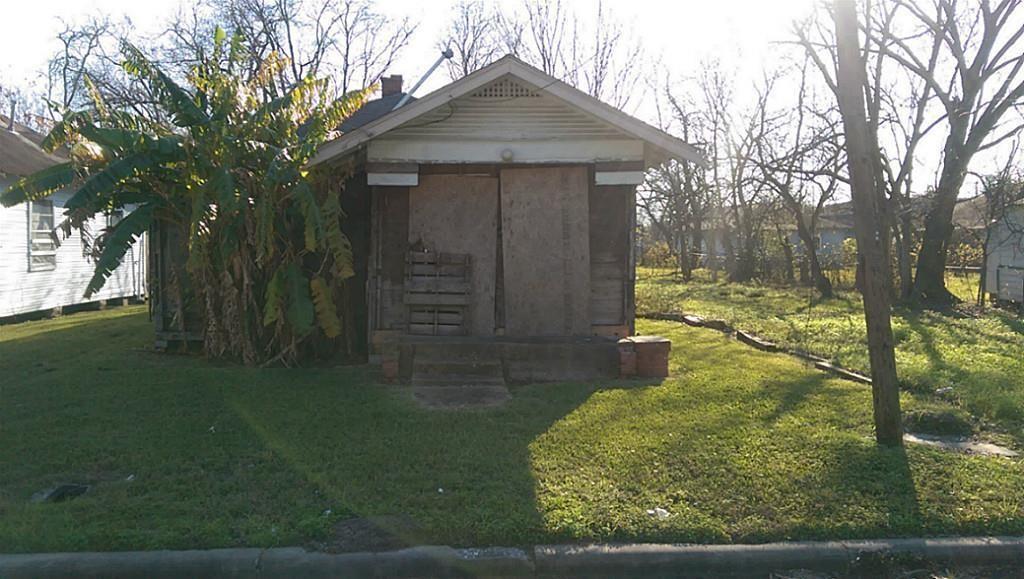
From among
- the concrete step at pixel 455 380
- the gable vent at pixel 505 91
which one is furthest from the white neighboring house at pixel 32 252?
the concrete step at pixel 455 380

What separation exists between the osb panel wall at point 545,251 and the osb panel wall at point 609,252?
0.85 feet

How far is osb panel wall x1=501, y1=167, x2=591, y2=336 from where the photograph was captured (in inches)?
394

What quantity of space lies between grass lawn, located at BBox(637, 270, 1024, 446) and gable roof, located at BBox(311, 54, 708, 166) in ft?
13.1

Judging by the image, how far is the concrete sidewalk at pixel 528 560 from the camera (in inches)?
162

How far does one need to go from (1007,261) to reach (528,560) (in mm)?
20964

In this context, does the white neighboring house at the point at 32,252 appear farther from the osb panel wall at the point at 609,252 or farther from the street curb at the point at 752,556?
the street curb at the point at 752,556

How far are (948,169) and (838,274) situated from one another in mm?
7225

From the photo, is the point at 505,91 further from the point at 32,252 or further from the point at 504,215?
the point at 32,252

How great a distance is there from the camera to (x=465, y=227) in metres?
10.1

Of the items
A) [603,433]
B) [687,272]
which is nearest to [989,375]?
[603,433]

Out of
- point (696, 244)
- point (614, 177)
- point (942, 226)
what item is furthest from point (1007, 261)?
point (696, 244)

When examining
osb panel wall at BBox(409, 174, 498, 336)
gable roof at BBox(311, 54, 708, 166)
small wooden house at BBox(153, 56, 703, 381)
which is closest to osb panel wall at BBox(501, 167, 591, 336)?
small wooden house at BBox(153, 56, 703, 381)

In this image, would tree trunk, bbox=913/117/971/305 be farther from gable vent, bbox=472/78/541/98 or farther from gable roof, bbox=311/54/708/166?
gable vent, bbox=472/78/541/98

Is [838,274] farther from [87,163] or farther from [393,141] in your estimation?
[87,163]
